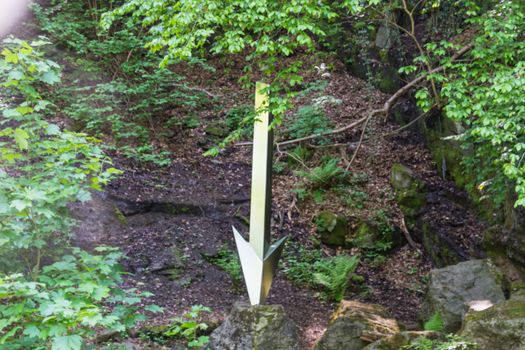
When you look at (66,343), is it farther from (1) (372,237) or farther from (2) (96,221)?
(1) (372,237)

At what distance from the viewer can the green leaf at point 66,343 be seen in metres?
2.51

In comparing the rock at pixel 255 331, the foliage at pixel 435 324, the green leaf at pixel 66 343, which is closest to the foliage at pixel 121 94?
the rock at pixel 255 331

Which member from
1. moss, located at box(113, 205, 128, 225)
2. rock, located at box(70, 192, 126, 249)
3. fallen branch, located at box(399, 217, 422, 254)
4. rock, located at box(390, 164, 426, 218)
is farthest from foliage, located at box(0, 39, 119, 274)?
rock, located at box(390, 164, 426, 218)

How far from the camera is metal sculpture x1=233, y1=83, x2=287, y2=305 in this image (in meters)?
5.29

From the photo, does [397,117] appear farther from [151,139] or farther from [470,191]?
[151,139]

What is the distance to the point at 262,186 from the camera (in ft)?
17.7

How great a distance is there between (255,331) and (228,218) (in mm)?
3327

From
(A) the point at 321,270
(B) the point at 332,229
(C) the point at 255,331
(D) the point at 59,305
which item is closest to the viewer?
(D) the point at 59,305

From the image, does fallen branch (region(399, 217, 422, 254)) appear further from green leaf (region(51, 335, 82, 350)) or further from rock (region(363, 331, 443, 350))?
green leaf (region(51, 335, 82, 350))

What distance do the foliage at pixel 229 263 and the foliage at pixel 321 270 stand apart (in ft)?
2.89

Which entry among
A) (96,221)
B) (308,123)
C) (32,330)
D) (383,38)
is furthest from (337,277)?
(383,38)

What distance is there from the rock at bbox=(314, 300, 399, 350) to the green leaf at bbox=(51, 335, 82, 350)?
2.92m

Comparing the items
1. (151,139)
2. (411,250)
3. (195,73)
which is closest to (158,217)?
(151,139)

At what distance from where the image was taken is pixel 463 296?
545 centimetres
